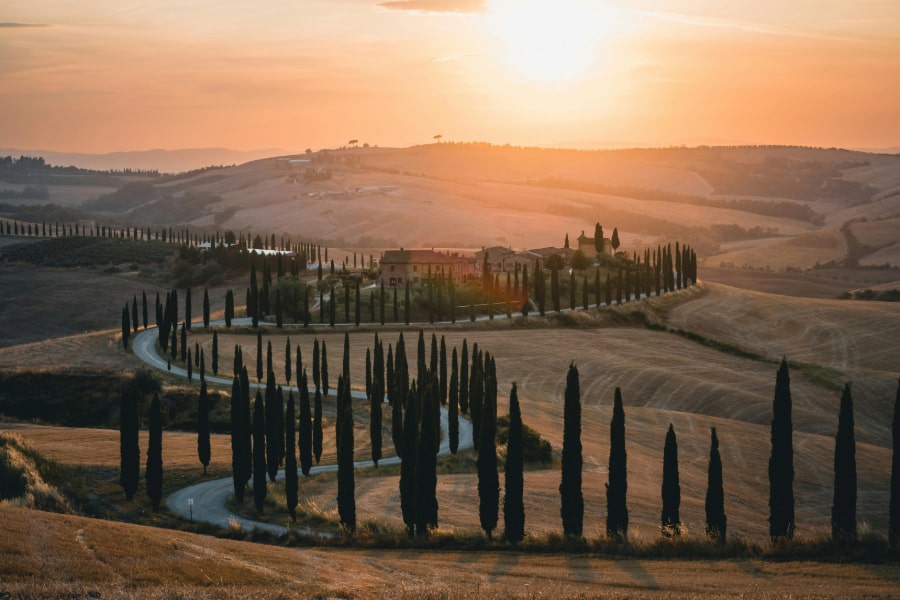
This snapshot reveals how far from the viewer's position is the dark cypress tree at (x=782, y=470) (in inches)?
1583

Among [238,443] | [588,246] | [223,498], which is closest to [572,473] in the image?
[238,443]

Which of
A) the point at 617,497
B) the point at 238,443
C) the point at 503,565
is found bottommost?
the point at 503,565

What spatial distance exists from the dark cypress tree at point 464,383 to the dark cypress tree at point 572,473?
22.2 metres

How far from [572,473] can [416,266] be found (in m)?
88.5

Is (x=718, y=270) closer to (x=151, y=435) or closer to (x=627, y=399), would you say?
(x=627, y=399)

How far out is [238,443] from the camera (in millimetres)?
48406

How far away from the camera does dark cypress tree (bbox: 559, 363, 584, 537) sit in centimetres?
4084

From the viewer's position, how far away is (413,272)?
420ft

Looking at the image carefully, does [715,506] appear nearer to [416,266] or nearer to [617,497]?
[617,497]

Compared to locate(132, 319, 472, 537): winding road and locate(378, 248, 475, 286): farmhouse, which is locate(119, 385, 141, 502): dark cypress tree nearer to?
locate(132, 319, 472, 537): winding road

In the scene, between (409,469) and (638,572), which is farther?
(409,469)

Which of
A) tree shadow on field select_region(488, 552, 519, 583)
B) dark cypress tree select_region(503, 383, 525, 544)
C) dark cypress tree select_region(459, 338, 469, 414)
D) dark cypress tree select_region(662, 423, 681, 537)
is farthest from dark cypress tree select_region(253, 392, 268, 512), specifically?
dark cypress tree select_region(459, 338, 469, 414)

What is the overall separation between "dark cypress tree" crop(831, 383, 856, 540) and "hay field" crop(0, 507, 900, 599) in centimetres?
643

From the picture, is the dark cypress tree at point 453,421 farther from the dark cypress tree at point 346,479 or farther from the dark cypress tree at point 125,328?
the dark cypress tree at point 125,328
